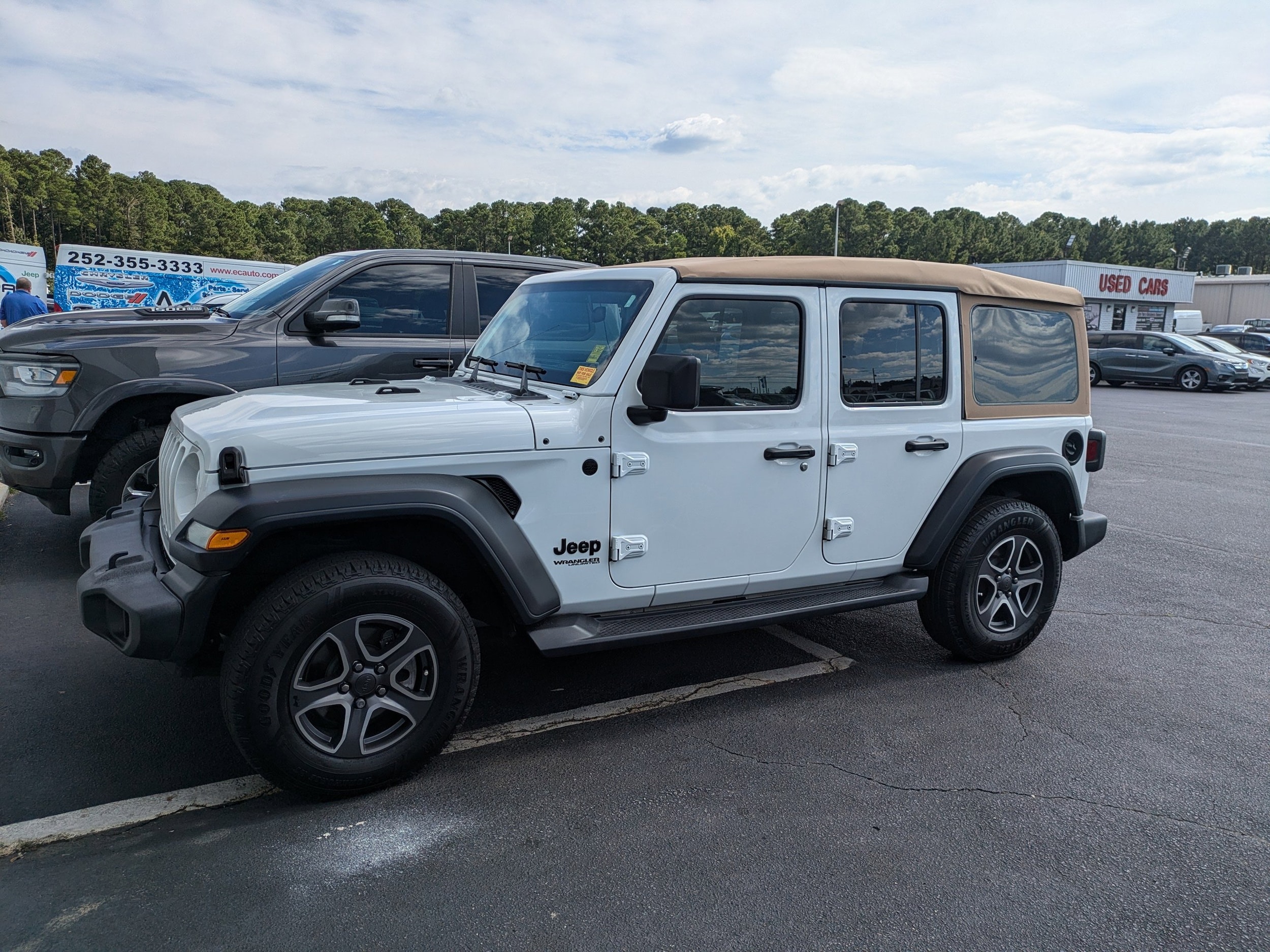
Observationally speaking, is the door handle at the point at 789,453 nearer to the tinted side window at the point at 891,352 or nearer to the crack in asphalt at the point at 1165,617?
the tinted side window at the point at 891,352

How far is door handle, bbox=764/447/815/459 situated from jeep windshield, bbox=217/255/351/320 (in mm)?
3700

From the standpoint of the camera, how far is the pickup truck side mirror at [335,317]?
5188 millimetres

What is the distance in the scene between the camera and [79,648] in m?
4.17

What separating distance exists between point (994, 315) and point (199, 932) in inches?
158

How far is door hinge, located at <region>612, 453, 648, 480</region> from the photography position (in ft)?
10.7

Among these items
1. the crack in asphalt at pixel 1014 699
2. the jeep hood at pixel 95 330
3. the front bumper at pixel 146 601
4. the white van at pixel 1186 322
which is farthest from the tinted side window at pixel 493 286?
the white van at pixel 1186 322

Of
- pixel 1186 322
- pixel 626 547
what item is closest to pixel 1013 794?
pixel 626 547

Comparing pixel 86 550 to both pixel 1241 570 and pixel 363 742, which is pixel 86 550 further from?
pixel 1241 570

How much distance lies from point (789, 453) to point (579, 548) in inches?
38.5

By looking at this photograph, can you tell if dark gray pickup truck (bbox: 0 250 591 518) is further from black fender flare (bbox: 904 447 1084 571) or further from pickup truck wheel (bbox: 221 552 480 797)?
black fender flare (bbox: 904 447 1084 571)

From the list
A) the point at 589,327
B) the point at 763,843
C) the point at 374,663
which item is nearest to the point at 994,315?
the point at 589,327

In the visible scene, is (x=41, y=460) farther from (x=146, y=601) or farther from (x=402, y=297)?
(x=146, y=601)

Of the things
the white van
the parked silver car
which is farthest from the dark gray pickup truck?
the white van

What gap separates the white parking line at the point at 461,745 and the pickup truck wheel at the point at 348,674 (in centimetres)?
32
